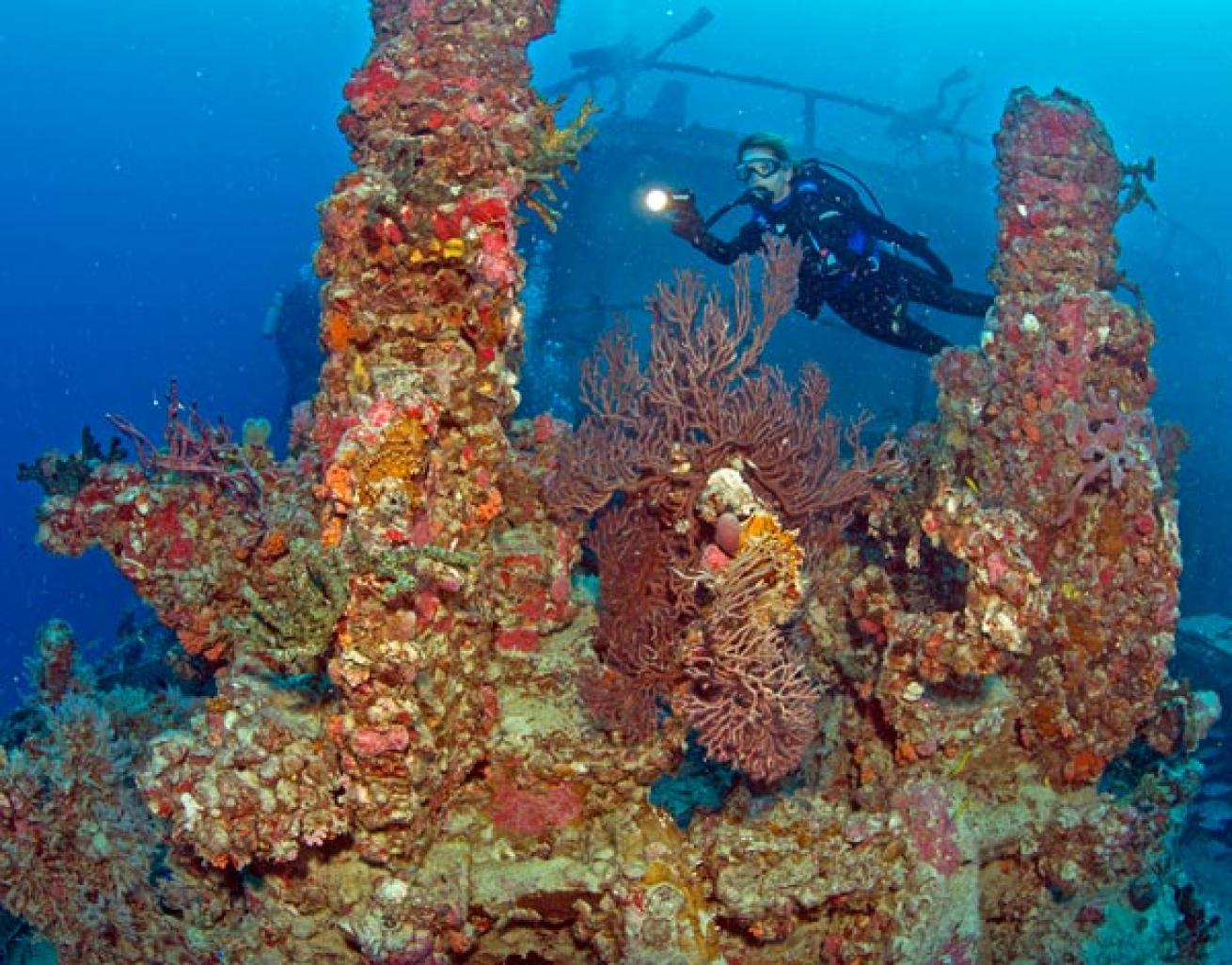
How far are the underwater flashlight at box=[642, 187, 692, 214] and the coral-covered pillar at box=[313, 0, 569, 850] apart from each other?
1020mm

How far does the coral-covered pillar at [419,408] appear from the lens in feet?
13.5

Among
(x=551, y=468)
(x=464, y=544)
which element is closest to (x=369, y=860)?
(x=464, y=544)

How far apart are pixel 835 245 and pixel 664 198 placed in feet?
6.38

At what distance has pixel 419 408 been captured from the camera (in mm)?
4434

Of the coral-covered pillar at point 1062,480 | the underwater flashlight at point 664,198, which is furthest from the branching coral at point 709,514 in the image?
the underwater flashlight at point 664,198

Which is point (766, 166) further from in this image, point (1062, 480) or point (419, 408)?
point (419, 408)

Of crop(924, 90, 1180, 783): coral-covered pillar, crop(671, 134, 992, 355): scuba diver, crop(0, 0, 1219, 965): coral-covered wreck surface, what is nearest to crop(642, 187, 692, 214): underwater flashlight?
crop(671, 134, 992, 355): scuba diver

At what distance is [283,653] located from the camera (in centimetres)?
407

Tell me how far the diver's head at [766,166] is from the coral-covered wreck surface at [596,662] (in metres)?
2.34

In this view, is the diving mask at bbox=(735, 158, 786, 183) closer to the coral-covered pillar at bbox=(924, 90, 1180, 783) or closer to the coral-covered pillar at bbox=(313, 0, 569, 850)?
the coral-covered pillar at bbox=(924, 90, 1180, 783)

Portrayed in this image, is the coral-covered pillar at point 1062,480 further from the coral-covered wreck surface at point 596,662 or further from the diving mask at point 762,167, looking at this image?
the diving mask at point 762,167

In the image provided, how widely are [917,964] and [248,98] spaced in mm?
178628

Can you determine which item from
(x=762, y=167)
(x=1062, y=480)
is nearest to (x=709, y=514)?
(x=1062, y=480)

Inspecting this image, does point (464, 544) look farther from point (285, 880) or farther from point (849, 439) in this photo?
point (849, 439)
